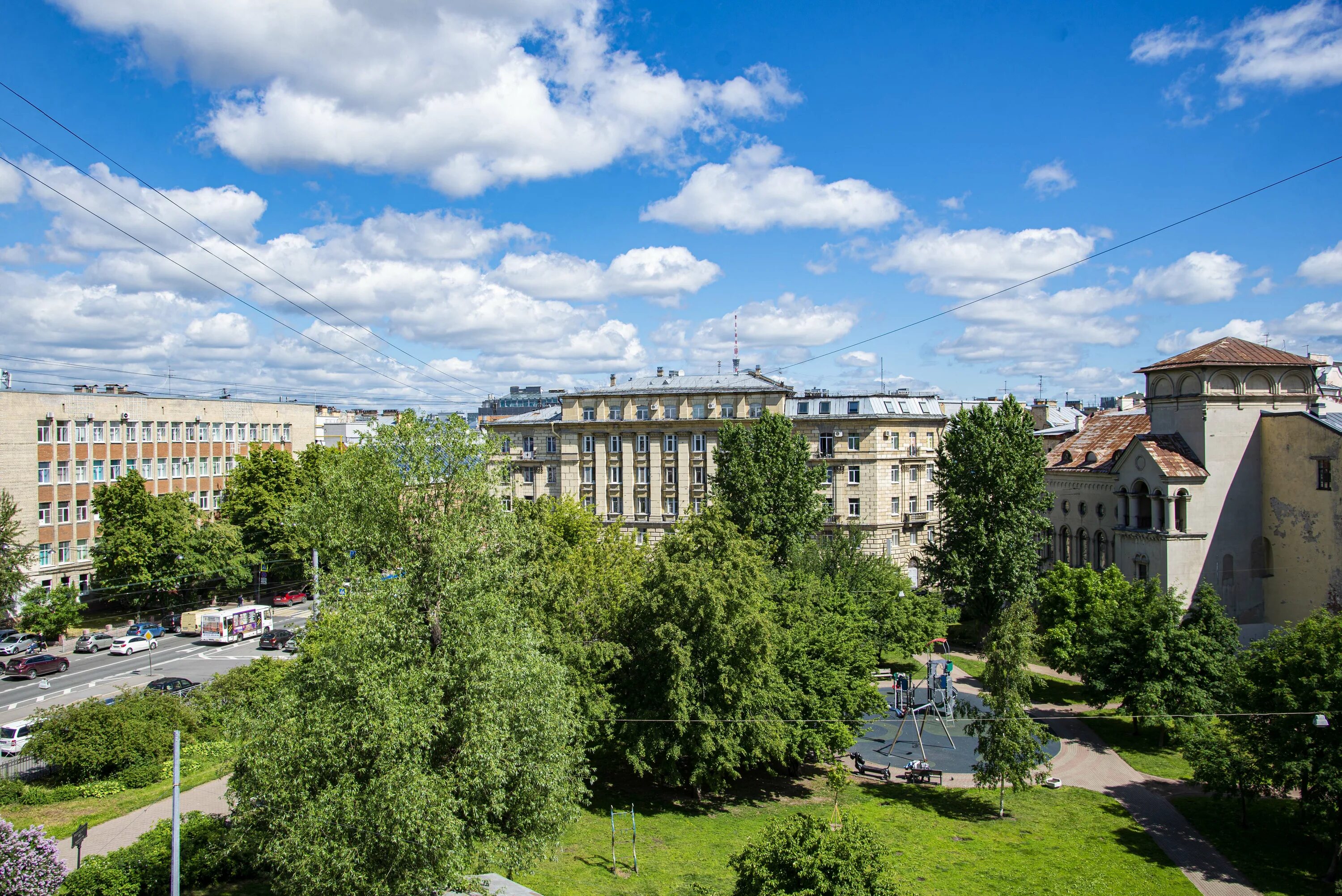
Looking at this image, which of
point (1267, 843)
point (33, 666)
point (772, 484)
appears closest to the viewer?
point (1267, 843)

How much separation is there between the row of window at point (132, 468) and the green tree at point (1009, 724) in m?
62.0

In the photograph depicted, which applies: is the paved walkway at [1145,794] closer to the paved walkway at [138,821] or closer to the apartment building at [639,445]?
the paved walkway at [138,821]

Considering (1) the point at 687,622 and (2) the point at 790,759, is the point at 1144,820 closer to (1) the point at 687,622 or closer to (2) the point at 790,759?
(2) the point at 790,759

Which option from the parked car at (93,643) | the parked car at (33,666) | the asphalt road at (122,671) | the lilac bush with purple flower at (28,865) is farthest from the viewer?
the parked car at (93,643)

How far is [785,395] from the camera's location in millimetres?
70938

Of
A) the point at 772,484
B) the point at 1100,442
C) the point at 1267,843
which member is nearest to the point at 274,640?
the point at 772,484

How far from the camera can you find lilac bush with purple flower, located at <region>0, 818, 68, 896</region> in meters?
17.7

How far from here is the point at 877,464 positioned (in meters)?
68.5

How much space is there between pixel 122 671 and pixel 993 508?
54.6 meters

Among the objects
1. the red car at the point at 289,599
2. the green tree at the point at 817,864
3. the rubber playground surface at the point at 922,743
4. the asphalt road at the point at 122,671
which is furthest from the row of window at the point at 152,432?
the green tree at the point at 817,864

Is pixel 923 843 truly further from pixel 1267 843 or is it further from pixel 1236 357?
pixel 1236 357

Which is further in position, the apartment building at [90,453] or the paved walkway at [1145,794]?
the apartment building at [90,453]

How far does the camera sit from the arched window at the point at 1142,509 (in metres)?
47.6

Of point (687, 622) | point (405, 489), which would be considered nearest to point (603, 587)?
point (687, 622)
